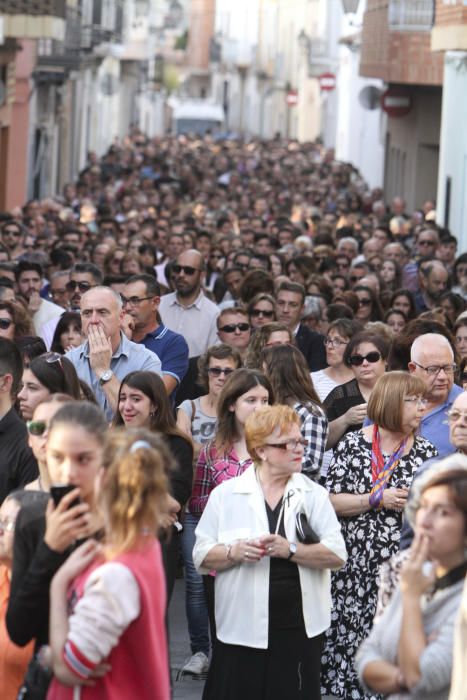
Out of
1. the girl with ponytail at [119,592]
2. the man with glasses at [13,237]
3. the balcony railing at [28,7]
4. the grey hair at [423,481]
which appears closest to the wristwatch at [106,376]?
the girl with ponytail at [119,592]

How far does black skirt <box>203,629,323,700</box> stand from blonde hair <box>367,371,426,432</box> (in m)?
1.15

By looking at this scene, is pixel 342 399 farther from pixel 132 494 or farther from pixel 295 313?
pixel 132 494

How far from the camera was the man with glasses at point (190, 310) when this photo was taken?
44.3ft

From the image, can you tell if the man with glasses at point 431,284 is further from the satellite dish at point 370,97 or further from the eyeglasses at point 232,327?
the satellite dish at point 370,97

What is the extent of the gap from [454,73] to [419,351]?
1931 centimetres

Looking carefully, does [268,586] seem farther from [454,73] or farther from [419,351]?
[454,73]

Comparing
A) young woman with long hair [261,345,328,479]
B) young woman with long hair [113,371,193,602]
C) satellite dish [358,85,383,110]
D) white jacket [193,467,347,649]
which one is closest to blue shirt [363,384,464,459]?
young woman with long hair [261,345,328,479]

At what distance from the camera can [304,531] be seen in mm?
7254

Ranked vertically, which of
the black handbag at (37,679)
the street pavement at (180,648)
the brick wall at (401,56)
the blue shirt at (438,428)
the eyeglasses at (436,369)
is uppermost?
the brick wall at (401,56)

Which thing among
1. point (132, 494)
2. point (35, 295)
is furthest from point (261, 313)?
point (132, 494)

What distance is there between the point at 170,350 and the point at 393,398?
121 inches

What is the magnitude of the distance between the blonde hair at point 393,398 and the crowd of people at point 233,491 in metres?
0.02

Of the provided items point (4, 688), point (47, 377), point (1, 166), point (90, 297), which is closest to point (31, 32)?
point (1, 166)

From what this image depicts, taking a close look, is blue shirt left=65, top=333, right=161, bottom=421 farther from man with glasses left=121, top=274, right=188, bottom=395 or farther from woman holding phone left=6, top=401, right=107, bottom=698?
woman holding phone left=6, top=401, right=107, bottom=698
